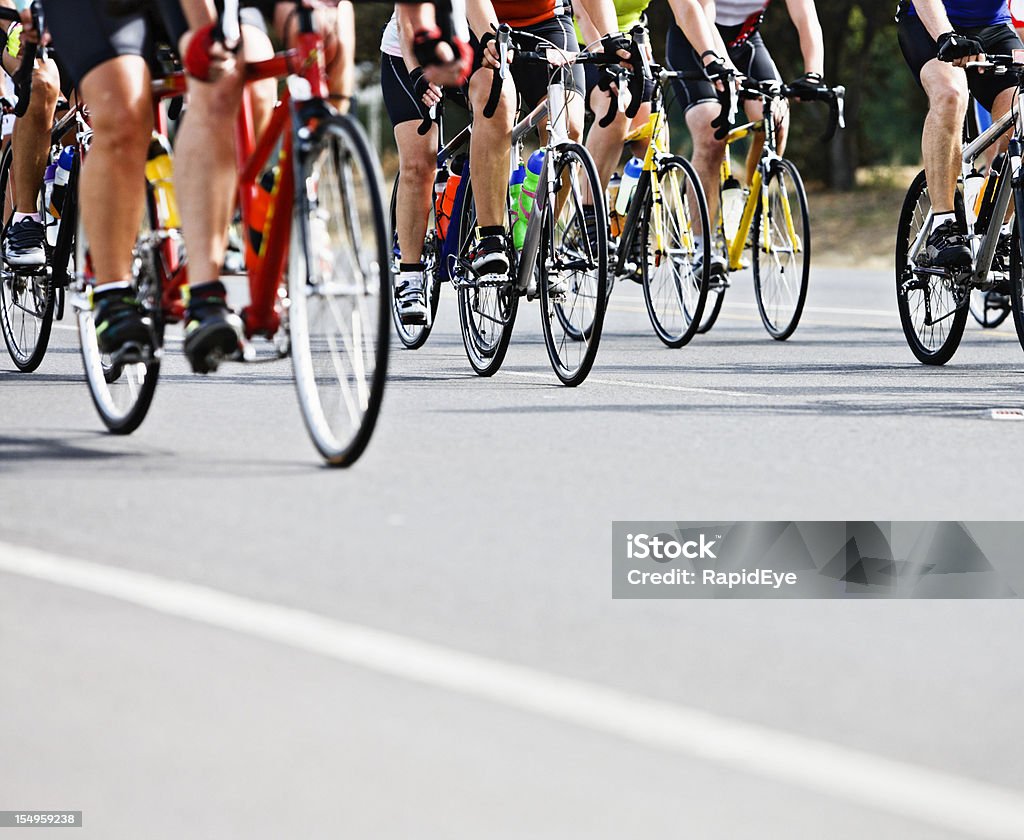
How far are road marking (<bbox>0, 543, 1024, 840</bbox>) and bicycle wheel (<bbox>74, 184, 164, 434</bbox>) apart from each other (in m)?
1.76

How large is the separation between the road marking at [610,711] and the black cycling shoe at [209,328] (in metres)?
1.23

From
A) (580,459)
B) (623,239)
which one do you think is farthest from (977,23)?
(580,459)

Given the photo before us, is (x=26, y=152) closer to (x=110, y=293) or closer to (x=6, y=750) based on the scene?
(x=110, y=293)

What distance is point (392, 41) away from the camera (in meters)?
8.87

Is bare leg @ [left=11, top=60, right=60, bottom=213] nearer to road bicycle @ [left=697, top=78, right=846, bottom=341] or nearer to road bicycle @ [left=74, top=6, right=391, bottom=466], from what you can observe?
road bicycle @ [left=74, top=6, right=391, bottom=466]

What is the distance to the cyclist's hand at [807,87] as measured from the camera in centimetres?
1023

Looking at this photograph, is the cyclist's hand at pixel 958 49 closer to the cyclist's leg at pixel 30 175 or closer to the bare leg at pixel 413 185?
the bare leg at pixel 413 185

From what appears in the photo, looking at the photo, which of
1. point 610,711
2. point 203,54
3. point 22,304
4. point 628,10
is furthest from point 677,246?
point 610,711

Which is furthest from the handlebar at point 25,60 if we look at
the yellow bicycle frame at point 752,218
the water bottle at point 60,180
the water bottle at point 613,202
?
the yellow bicycle frame at point 752,218

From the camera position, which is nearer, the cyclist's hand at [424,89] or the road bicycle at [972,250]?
the cyclist's hand at [424,89]

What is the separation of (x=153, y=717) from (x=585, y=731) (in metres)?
0.75

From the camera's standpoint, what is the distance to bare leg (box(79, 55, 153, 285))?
6.10 metres

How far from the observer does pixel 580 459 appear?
20.6ft

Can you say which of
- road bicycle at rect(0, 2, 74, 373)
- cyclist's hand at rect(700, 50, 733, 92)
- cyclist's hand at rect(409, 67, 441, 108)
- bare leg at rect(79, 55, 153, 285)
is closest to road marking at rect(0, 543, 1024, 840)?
bare leg at rect(79, 55, 153, 285)
